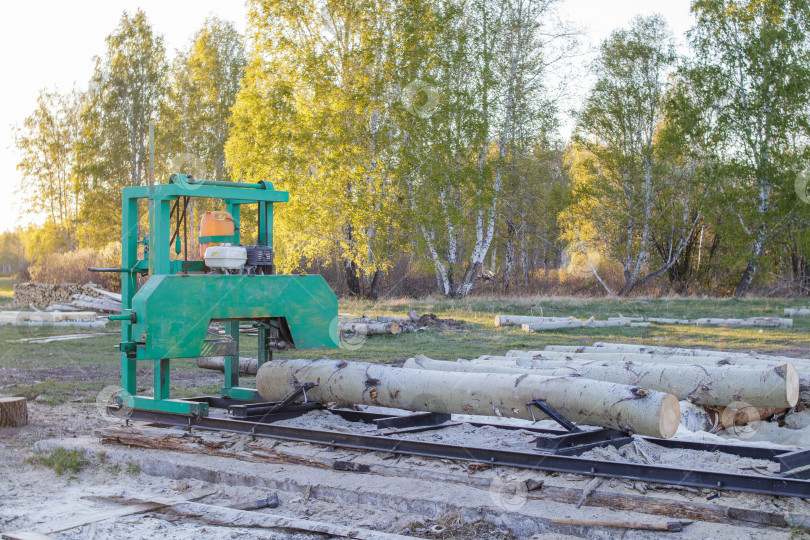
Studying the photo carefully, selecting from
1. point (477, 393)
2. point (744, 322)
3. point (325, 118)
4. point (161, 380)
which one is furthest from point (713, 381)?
point (325, 118)

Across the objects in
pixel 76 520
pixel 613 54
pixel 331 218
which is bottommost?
pixel 76 520

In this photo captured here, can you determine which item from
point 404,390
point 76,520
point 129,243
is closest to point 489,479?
point 404,390

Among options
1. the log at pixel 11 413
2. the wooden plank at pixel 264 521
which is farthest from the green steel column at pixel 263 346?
the wooden plank at pixel 264 521

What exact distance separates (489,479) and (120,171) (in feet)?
119

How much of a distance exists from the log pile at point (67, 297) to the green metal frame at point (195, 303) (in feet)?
56.0

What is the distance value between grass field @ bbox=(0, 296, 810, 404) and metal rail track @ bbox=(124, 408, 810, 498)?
3561mm

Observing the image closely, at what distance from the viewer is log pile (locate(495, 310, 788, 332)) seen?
17.8 metres

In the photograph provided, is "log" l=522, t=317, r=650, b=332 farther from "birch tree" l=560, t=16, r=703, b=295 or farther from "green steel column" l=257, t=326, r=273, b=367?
"birch tree" l=560, t=16, r=703, b=295

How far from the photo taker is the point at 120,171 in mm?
37562

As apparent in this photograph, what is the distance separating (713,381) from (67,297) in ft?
80.1

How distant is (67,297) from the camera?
26.4 metres

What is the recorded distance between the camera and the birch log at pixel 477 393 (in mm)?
5938

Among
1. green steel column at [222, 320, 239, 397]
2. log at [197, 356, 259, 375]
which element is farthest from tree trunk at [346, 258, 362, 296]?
green steel column at [222, 320, 239, 397]

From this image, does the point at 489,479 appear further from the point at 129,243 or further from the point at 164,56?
the point at 164,56
